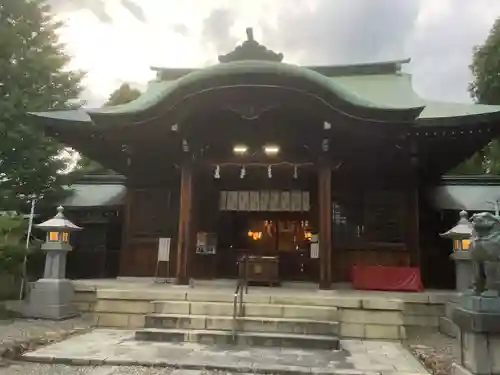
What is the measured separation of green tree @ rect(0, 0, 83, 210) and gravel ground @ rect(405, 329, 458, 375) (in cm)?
968

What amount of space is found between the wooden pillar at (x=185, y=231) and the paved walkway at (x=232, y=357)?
2.80m

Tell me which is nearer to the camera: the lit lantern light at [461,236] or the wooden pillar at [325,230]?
the lit lantern light at [461,236]

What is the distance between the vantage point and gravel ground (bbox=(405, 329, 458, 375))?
607cm

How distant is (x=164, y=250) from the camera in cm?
1217

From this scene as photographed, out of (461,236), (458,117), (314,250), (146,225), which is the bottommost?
(314,250)

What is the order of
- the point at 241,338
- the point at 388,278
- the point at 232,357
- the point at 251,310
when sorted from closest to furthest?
1. the point at 232,357
2. the point at 241,338
3. the point at 251,310
4. the point at 388,278

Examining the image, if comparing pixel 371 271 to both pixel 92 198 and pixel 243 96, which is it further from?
pixel 92 198

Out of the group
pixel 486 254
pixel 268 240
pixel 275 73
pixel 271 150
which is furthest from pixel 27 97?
pixel 486 254

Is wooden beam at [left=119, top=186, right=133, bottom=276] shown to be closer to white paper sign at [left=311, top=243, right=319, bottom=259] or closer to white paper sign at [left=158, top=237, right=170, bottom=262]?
white paper sign at [left=158, top=237, right=170, bottom=262]

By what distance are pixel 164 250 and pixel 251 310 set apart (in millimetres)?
4571

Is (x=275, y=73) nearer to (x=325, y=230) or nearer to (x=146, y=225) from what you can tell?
(x=325, y=230)

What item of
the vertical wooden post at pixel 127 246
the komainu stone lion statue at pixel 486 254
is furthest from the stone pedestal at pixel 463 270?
the vertical wooden post at pixel 127 246

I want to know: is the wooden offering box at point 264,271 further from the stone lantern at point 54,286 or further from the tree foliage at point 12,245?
the tree foliage at point 12,245

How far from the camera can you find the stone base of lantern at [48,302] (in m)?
9.25
